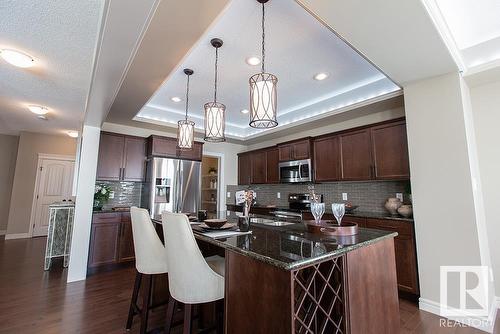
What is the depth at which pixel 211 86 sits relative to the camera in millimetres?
3436

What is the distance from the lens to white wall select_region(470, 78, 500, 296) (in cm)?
258

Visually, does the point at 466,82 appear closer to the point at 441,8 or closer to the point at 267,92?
the point at 441,8

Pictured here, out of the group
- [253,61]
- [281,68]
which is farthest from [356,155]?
[253,61]

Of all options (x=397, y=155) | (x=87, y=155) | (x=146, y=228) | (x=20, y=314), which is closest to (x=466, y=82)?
(x=397, y=155)

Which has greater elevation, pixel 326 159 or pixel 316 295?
pixel 326 159

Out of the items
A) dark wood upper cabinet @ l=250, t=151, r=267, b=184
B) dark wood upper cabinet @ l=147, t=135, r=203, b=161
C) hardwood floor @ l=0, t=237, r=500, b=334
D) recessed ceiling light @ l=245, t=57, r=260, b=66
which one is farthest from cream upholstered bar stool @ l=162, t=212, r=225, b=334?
dark wood upper cabinet @ l=250, t=151, r=267, b=184

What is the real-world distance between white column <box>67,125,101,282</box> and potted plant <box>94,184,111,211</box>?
0.41 metres

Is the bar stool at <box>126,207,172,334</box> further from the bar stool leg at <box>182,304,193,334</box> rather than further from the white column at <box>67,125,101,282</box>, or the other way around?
the white column at <box>67,125,101,282</box>

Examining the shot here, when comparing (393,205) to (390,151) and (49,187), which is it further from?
(49,187)

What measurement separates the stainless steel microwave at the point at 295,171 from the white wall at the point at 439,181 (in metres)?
1.73

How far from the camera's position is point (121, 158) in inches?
162

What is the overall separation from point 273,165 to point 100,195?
3.22 metres

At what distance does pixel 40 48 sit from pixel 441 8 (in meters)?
3.45

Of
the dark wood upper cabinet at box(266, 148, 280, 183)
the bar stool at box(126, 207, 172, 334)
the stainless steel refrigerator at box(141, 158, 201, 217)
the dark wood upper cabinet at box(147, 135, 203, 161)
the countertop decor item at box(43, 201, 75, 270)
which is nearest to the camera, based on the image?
the bar stool at box(126, 207, 172, 334)
